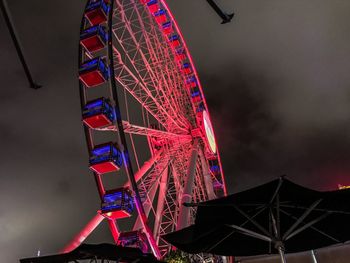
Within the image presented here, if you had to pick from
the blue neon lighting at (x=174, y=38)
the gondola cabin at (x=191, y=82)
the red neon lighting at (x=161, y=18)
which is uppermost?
the red neon lighting at (x=161, y=18)

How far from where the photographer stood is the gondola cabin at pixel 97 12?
15.1 m

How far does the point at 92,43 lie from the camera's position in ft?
49.2

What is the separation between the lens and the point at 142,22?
17.4 m

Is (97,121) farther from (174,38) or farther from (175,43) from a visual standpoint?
(174,38)

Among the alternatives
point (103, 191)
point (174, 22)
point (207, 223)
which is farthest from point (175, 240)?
point (174, 22)

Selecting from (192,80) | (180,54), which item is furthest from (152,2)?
(192,80)

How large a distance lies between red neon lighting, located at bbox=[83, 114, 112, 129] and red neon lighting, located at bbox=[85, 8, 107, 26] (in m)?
4.70

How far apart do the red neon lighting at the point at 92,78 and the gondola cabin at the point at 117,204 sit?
4402 millimetres

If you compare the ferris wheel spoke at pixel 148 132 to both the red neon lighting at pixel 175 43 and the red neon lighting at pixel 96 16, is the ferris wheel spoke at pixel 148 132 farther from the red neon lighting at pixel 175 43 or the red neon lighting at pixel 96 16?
the red neon lighting at pixel 175 43

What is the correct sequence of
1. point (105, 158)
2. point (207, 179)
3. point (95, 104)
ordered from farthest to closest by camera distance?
point (207, 179) < point (95, 104) < point (105, 158)

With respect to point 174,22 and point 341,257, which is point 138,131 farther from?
point 341,257

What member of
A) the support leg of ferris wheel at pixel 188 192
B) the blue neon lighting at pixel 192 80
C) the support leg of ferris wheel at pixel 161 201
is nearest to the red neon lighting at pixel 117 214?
the support leg of ferris wheel at pixel 188 192

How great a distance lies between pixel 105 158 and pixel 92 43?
17.2ft

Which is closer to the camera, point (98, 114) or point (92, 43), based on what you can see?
point (98, 114)
